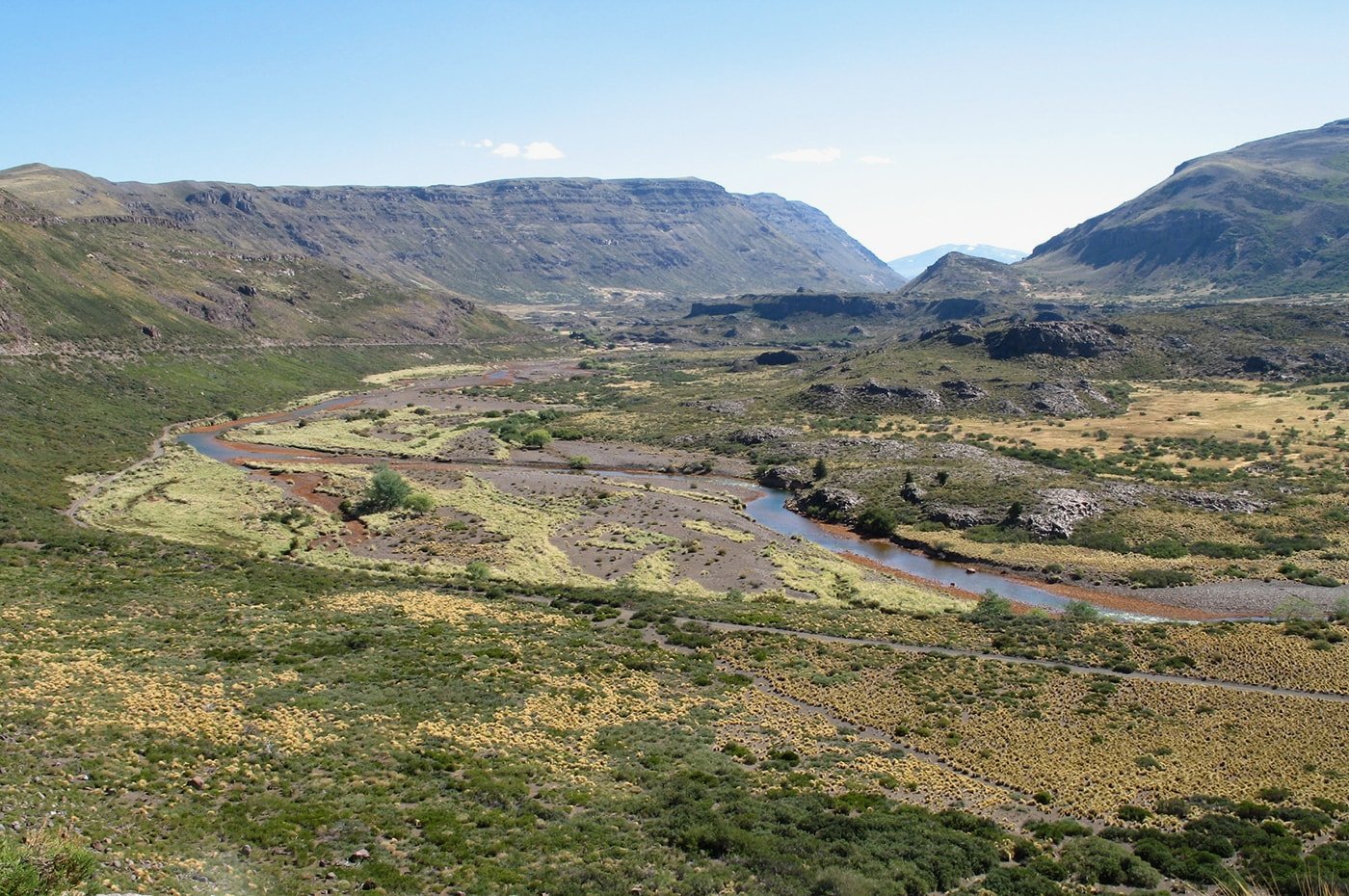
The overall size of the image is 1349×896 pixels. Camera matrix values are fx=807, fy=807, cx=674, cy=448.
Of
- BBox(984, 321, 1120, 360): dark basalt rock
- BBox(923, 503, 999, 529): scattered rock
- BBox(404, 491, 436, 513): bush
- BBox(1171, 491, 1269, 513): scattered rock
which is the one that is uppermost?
BBox(984, 321, 1120, 360): dark basalt rock

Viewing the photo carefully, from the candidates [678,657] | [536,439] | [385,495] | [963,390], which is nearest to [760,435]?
[536,439]

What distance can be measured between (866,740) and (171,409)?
454 ft

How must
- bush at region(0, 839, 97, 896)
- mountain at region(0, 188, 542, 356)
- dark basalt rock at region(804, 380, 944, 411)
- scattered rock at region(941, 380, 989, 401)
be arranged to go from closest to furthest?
bush at region(0, 839, 97, 896) < mountain at region(0, 188, 542, 356) < dark basalt rock at region(804, 380, 944, 411) < scattered rock at region(941, 380, 989, 401)

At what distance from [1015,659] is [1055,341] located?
132567mm

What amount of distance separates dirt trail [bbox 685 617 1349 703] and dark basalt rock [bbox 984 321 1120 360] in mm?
129743

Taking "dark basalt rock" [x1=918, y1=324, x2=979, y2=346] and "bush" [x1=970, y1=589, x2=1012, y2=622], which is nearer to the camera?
"bush" [x1=970, y1=589, x2=1012, y2=622]

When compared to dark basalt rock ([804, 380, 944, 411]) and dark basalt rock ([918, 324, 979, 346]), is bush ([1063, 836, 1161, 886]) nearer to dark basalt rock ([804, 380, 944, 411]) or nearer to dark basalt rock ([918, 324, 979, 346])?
dark basalt rock ([804, 380, 944, 411])

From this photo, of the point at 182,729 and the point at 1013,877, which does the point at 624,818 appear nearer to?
the point at 1013,877

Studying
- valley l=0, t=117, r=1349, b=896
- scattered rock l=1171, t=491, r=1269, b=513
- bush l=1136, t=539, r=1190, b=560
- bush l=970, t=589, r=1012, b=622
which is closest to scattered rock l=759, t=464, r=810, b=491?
valley l=0, t=117, r=1349, b=896

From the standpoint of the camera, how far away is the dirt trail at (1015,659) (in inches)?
1580

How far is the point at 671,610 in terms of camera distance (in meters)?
55.9

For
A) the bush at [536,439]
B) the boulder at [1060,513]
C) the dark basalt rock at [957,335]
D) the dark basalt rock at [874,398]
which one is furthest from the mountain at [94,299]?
the dark basalt rock at [957,335]

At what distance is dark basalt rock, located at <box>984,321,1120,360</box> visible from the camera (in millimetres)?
160500

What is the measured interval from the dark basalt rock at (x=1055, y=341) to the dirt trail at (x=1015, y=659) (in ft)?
426
